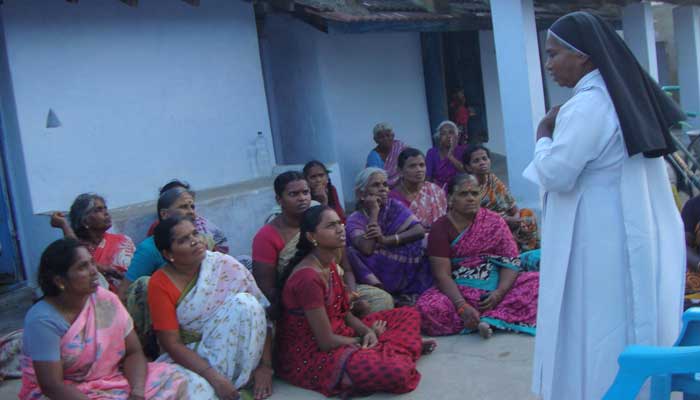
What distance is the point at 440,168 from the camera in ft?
23.4

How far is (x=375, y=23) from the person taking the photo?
7.93 metres

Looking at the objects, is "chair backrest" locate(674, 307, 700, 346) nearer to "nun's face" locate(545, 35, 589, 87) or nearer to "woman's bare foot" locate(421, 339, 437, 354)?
"nun's face" locate(545, 35, 589, 87)

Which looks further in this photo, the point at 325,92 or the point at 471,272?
the point at 325,92

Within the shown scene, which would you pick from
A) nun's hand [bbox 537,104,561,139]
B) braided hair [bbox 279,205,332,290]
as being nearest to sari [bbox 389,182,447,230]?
braided hair [bbox 279,205,332,290]

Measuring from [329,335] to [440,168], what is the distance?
3.53m

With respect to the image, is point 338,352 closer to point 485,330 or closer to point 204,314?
point 204,314

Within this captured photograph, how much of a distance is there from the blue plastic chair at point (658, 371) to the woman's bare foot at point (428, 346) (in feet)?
7.39

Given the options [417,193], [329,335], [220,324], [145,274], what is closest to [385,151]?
[417,193]

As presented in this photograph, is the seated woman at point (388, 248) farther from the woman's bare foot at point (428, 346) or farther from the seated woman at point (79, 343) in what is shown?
the seated woman at point (79, 343)

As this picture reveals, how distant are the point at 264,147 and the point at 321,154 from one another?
1.10 metres

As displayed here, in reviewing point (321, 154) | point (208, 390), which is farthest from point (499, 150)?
point (208, 390)

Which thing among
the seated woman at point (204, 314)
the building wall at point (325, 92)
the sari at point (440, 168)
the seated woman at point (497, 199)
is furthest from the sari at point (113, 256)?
the building wall at point (325, 92)

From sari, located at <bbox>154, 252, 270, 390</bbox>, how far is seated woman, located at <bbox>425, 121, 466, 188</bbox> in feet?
11.6

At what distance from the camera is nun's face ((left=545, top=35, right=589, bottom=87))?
Answer: 2.78 m
